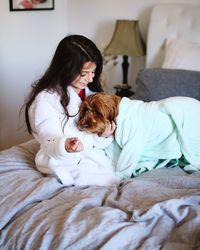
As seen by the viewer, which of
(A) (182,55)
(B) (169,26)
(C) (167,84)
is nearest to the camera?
(C) (167,84)

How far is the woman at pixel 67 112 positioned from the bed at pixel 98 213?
0.08 metres

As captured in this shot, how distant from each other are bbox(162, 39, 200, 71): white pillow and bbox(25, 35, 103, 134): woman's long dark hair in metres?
1.03

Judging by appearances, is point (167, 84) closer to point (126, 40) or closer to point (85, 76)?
point (126, 40)

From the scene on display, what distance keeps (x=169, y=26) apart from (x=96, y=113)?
1.44m

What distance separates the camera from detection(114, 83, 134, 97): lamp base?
2902 mm

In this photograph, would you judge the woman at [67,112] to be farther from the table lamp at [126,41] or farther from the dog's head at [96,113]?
the table lamp at [126,41]

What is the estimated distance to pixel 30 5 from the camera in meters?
2.78

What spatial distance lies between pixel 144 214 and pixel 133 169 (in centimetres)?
52

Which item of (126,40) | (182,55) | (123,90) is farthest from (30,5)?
(182,55)

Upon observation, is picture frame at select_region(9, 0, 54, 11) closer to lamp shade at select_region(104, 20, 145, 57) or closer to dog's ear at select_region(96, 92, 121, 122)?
lamp shade at select_region(104, 20, 145, 57)

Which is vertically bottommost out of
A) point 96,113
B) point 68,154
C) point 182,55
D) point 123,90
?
point 123,90

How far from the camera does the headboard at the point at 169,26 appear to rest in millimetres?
2635

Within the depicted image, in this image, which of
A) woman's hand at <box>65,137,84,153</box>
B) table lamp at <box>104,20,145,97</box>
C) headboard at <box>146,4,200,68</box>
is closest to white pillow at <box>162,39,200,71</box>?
headboard at <box>146,4,200,68</box>

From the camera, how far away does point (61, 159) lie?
1.46m
